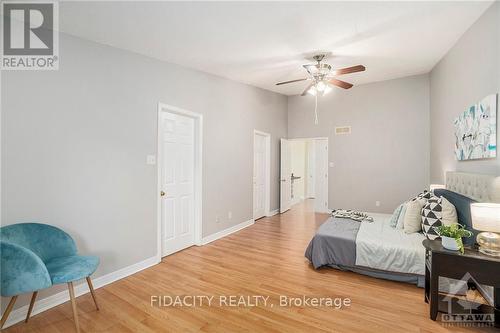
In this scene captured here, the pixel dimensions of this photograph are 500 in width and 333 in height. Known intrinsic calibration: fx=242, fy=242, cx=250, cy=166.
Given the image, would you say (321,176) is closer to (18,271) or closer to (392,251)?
(392,251)

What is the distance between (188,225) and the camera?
4055 mm

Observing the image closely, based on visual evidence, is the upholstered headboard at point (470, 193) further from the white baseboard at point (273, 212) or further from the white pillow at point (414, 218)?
the white baseboard at point (273, 212)

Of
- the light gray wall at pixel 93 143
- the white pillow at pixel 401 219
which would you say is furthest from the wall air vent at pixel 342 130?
the light gray wall at pixel 93 143

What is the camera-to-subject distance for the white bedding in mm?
2619

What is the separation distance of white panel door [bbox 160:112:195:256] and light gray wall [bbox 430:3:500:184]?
3.82 meters

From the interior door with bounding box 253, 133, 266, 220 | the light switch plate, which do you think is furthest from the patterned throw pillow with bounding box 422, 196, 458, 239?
the light switch plate

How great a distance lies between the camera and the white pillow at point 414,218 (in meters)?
3.05

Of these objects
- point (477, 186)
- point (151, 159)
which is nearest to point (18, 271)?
point (151, 159)

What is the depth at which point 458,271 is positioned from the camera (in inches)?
78.7

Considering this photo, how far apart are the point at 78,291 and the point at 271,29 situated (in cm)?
363

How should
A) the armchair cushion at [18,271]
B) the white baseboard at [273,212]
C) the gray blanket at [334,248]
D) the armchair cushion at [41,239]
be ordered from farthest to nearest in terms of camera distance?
the white baseboard at [273,212] < the gray blanket at [334,248] < the armchair cushion at [41,239] < the armchair cushion at [18,271]

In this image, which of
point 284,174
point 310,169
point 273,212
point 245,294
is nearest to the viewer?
point 245,294

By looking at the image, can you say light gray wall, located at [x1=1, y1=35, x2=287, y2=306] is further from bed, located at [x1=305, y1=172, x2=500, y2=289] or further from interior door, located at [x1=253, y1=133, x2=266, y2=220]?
bed, located at [x1=305, y1=172, x2=500, y2=289]

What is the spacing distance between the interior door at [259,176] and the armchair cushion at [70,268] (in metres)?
3.80
